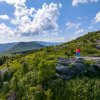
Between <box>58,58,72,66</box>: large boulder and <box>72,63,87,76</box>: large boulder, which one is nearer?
<box>72,63,87,76</box>: large boulder

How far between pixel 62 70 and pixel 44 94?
49.1 feet

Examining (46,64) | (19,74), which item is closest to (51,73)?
(46,64)

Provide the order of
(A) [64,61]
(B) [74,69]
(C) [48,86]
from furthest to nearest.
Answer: (A) [64,61] → (B) [74,69] → (C) [48,86]

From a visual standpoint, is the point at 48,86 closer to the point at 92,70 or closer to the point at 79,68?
the point at 79,68

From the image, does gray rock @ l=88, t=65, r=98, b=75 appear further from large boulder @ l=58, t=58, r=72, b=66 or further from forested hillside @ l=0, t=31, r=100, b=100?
large boulder @ l=58, t=58, r=72, b=66

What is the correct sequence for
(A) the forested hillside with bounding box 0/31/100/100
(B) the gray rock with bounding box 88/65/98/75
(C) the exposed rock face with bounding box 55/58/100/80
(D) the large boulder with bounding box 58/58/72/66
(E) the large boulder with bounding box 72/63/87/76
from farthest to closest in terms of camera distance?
(D) the large boulder with bounding box 58/58/72/66 → (B) the gray rock with bounding box 88/65/98/75 → (E) the large boulder with bounding box 72/63/87/76 → (C) the exposed rock face with bounding box 55/58/100/80 → (A) the forested hillside with bounding box 0/31/100/100

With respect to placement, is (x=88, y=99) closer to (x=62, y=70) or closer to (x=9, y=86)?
(x=62, y=70)

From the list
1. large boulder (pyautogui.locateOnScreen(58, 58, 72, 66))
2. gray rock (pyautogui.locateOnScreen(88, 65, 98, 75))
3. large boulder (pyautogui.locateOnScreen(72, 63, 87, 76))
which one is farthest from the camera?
large boulder (pyautogui.locateOnScreen(58, 58, 72, 66))

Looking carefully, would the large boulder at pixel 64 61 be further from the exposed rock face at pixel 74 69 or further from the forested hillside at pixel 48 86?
the forested hillside at pixel 48 86

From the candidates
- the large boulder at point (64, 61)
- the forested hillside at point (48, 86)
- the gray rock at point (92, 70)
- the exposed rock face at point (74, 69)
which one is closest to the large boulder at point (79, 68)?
the exposed rock face at point (74, 69)

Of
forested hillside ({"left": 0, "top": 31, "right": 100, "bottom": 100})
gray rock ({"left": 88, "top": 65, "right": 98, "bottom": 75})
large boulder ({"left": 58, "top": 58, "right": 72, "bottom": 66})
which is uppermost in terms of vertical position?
large boulder ({"left": 58, "top": 58, "right": 72, "bottom": 66})

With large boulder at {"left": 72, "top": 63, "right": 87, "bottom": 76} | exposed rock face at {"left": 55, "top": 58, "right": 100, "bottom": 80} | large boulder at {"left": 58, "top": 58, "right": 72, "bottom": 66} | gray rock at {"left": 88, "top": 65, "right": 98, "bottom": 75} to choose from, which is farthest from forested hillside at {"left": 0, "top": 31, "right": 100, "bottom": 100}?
large boulder at {"left": 58, "top": 58, "right": 72, "bottom": 66}

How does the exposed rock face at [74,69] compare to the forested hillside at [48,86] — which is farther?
the exposed rock face at [74,69]

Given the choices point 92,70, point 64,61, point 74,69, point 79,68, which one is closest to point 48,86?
point 74,69
